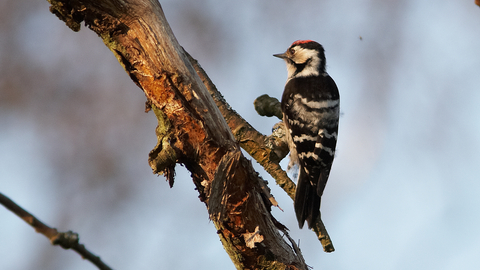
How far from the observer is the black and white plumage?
11.6 ft

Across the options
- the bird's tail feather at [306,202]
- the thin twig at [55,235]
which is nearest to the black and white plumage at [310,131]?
the bird's tail feather at [306,202]

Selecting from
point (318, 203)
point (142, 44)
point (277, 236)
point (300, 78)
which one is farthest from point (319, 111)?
point (142, 44)

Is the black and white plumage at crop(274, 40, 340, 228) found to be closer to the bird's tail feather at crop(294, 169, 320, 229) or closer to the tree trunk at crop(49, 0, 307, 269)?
the bird's tail feather at crop(294, 169, 320, 229)

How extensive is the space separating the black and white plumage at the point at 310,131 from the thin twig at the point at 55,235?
2.43m

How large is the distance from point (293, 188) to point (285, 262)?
1.29 meters

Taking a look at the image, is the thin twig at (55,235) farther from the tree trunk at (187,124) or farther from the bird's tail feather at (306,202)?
the bird's tail feather at (306,202)

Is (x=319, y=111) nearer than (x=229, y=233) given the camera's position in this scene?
No

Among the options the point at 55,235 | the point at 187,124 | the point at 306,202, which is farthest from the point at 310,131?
the point at 55,235

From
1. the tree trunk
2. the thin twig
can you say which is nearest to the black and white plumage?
the tree trunk

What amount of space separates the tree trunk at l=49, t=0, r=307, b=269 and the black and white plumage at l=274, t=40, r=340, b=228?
1057 millimetres

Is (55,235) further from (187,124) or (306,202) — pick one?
(306,202)

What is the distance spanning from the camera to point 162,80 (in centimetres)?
232

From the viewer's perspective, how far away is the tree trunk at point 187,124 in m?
2.31

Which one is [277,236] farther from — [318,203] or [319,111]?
[319,111]
